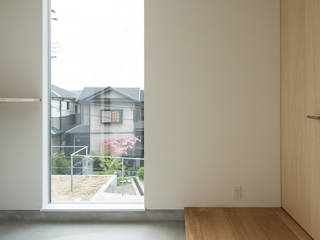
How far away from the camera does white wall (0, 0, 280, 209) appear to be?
2.17 meters

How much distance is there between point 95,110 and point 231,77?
3.86 feet

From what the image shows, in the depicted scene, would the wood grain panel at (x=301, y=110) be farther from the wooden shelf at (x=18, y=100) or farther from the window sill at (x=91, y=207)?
the wooden shelf at (x=18, y=100)

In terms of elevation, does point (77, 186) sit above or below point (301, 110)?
below

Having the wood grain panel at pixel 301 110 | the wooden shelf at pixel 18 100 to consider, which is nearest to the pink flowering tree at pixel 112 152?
the wooden shelf at pixel 18 100

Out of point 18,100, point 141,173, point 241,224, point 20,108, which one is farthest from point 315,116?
point 20,108

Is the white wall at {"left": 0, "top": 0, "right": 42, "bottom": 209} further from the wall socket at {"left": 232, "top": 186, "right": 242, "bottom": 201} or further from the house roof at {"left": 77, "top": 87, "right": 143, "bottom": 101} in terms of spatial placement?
the wall socket at {"left": 232, "top": 186, "right": 242, "bottom": 201}

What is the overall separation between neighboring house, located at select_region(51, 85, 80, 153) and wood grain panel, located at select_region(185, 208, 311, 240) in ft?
4.00

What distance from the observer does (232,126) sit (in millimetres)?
2188

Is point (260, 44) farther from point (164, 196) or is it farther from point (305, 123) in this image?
point (164, 196)

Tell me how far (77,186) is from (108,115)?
675 mm

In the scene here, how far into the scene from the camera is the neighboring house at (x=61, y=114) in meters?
2.36

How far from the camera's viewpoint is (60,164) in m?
2.38

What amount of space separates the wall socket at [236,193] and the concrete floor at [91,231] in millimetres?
476

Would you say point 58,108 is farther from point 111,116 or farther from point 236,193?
point 236,193
